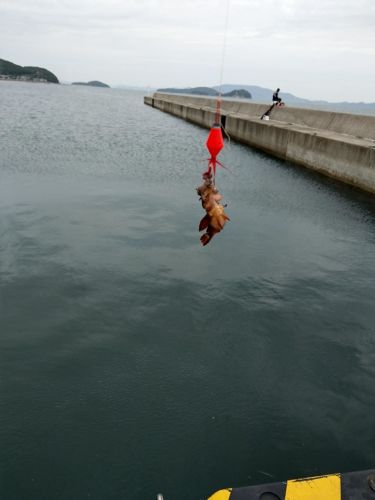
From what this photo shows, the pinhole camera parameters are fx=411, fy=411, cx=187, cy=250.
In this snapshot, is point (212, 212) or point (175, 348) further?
point (175, 348)

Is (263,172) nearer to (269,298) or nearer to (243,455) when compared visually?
(269,298)

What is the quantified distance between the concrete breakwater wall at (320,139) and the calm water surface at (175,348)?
5.13 meters

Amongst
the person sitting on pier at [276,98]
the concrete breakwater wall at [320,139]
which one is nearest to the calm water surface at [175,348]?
the concrete breakwater wall at [320,139]

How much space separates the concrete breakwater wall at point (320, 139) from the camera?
22.0 m

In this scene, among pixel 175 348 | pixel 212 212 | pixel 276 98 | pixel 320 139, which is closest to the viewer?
pixel 212 212

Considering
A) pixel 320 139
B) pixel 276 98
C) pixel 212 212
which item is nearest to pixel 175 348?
pixel 212 212

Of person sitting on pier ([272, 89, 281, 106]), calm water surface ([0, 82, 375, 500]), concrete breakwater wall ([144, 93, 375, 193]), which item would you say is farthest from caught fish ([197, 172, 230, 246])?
person sitting on pier ([272, 89, 281, 106])

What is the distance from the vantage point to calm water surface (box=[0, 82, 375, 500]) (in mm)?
6020

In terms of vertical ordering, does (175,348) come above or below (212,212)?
below

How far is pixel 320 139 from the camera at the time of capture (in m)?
25.4

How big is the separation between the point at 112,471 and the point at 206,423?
5.44 ft

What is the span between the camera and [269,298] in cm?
1065

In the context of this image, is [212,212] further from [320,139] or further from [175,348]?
[320,139]

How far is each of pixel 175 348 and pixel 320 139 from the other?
20.9 metres
